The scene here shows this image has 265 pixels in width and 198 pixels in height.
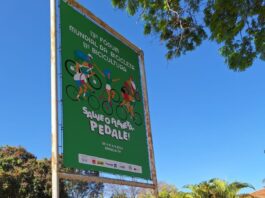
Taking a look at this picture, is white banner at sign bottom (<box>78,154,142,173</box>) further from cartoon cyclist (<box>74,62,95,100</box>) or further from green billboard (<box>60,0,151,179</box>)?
cartoon cyclist (<box>74,62,95,100</box>)

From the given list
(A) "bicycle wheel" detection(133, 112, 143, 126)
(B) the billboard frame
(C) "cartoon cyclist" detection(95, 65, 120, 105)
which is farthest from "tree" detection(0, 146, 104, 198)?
(C) "cartoon cyclist" detection(95, 65, 120, 105)

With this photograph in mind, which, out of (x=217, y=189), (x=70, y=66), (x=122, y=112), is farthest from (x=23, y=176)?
(x=70, y=66)

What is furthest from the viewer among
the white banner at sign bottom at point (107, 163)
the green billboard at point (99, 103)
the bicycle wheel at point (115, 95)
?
the bicycle wheel at point (115, 95)

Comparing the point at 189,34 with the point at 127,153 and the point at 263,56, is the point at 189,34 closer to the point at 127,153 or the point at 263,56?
the point at 263,56

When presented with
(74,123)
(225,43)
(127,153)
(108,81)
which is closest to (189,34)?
(225,43)

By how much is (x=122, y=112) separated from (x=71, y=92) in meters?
1.39

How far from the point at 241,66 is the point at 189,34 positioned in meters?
1.29

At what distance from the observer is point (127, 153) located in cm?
731

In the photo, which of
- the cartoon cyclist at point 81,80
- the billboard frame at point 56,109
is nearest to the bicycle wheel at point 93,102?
the cartoon cyclist at point 81,80

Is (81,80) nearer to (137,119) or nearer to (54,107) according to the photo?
(54,107)

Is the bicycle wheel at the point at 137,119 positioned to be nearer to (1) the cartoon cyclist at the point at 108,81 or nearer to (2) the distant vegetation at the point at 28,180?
(1) the cartoon cyclist at the point at 108,81

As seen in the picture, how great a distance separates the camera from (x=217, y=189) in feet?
51.8

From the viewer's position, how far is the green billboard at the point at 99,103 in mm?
6344

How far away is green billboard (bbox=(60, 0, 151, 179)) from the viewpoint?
6.34 meters
